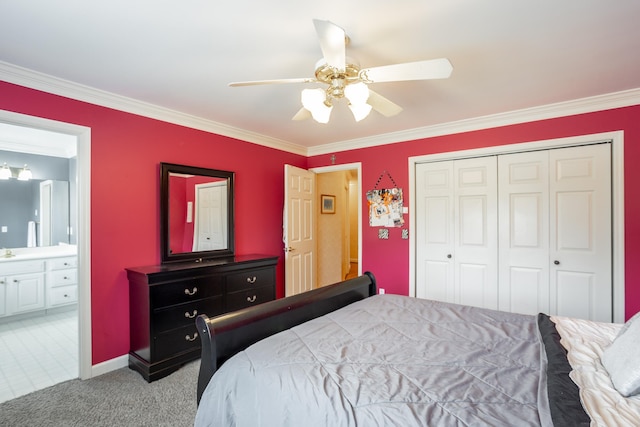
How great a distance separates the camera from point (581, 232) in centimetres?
286

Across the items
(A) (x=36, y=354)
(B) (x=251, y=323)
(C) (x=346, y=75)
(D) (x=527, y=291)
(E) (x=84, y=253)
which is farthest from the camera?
(D) (x=527, y=291)

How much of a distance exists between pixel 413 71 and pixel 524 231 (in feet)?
7.87

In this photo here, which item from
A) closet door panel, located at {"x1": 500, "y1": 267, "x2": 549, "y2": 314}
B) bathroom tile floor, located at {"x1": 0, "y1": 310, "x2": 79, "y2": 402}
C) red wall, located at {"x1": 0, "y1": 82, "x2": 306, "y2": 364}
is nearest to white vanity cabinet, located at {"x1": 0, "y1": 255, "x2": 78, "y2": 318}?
bathroom tile floor, located at {"x1": 0, "y1": 310, "x2": 79, "y2": 402}

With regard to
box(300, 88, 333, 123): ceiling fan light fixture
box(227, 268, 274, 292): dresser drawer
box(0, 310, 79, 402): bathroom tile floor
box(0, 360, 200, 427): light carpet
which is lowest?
box(0, 310, 79, 402): bathroom tile floor

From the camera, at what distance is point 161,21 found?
1656 millimetres

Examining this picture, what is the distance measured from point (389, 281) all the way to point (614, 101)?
2796mm

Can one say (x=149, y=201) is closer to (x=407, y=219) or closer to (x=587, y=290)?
(x=407, y=219)

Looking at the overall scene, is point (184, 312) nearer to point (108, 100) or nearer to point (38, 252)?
point (108, 100)

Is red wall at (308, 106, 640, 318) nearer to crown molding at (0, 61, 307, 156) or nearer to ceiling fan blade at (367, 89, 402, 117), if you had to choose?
crown molding at (0, 61, 307, 156)

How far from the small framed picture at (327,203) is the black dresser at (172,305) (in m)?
2.58

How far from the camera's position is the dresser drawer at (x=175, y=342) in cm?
249

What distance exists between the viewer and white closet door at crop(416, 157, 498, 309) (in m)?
3.33

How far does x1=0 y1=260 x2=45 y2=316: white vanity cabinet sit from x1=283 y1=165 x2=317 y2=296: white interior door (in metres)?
3.17

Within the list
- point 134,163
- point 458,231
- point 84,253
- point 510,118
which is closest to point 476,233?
point 458,231
